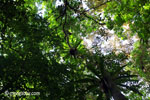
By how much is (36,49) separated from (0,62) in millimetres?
1440

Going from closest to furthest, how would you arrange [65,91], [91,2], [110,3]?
[65,91] < [110,3] < [91,2]

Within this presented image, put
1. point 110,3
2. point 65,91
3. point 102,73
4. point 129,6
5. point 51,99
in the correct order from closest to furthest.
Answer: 1. point 51,99
2. point 129,6
3. point 65,91
4. point 102,73
5. point 110,3

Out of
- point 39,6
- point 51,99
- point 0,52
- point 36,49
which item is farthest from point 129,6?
point 39,6

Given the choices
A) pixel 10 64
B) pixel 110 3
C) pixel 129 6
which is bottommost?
pixel 10 64

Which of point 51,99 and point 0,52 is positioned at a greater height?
point 0,52

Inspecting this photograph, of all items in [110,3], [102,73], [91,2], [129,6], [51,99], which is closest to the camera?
[51,99]

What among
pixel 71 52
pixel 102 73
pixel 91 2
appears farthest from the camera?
pixel 91 2

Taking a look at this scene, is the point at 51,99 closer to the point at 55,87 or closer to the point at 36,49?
the point at 55,87

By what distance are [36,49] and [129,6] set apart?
4088 millimetres

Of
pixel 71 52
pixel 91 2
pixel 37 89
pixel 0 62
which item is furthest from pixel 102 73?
pixel 91 2

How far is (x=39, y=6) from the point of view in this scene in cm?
932

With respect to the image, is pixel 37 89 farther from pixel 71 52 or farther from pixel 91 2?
pixel 91 2

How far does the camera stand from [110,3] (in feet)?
21.1

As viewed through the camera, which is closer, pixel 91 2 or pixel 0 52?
pixel 0 52
